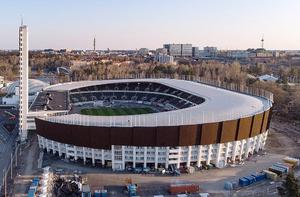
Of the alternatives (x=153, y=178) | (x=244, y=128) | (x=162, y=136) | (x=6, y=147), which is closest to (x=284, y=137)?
(x=244, y=128)

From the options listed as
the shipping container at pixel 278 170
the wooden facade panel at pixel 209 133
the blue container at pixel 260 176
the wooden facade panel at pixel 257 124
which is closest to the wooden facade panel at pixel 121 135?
the wooden facade panel at pixel 209 133

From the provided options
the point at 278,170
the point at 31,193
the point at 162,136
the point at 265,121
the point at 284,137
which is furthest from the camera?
the point at 284,137

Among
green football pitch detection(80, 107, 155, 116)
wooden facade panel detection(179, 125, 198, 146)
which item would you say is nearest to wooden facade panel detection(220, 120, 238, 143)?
wooden facade panel detection(179, 125, 198, 146)

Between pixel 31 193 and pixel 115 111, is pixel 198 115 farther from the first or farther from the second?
pixel 115 111

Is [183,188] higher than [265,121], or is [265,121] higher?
[265,121]

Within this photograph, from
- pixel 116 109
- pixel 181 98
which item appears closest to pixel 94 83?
pixel 116 109

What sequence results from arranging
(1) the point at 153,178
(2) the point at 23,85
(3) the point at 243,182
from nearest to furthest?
1. (3) the point at 243,182
2. (1) the point at 153,178
3. (2) the point at 23,85

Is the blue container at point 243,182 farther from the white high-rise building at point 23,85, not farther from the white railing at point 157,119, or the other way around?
the white high-rise building at point 23,85

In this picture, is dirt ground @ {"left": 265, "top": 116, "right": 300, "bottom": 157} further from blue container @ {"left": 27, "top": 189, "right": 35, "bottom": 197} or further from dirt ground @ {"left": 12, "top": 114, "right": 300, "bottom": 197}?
blue container @ {"left": 27, "top": 189, "right": 35, "bottom": 197}

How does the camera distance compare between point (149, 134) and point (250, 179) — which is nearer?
point (250, 179)
